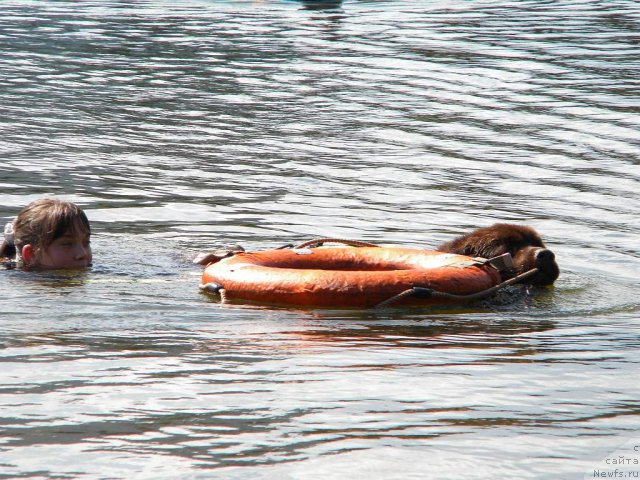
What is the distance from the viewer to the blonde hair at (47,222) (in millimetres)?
7020

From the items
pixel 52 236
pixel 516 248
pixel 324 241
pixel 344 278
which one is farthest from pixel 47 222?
pixel 516 248

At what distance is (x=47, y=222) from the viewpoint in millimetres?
7055

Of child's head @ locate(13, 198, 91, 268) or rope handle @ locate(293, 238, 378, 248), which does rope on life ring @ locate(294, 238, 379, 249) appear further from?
child's head @ locate(13, 198, 91, 268)

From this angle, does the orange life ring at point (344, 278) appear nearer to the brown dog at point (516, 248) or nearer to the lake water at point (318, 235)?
the lake water at point (318, 235)

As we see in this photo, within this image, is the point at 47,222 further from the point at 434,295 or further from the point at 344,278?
the point at 434,295

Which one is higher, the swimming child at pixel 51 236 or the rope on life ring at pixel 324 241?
the swimming child at pixel 51 236

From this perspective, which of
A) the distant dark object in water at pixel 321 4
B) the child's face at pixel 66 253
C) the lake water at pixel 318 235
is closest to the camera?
the lake water at pixel 318 235

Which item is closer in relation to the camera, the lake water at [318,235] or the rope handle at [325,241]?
the lake water at [318,235]

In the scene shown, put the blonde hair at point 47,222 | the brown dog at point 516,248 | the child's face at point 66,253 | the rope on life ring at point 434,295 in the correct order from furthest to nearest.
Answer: the child's face at point 66,253 → the blonde hair at point 47,222 → the brown dog at point 516,248 → the rope on life ring at point 434,295

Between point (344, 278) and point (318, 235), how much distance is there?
232 cm

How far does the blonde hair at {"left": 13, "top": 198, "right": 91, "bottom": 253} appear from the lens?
7.02 m

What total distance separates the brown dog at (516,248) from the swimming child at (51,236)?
2277 mm

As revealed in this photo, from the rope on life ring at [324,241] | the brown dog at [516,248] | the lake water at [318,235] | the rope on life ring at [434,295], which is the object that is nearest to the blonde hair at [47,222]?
the lake water at [318,235]

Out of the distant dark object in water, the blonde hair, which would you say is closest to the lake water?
the blonde hair
